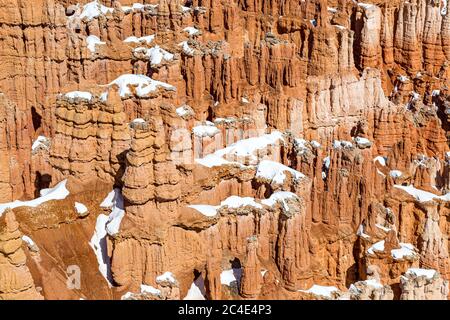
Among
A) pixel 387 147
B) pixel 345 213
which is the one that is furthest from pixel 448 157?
pixel 345 213

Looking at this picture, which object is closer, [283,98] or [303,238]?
[303,238]

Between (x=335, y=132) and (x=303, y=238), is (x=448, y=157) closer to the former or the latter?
(x=335, y=132)

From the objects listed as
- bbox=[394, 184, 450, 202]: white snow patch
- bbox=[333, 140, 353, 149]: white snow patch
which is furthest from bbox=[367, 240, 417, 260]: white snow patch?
bbox=[333, 140, 353, 149]: white snow patch

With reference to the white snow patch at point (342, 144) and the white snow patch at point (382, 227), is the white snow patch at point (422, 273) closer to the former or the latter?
the white snow patch at point (382, 227)

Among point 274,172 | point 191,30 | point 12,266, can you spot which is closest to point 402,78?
point 191,30

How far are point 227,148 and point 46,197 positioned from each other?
9.79 m

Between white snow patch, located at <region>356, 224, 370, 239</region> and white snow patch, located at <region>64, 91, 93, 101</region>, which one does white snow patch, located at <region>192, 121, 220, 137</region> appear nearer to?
white snow patch, located at <region>64, 91, 93, 101</region>

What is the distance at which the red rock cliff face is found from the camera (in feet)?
123

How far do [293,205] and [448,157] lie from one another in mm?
13110

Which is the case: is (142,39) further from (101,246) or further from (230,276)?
(230,276)

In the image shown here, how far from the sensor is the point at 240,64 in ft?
168

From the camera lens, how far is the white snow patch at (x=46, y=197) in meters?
38.1

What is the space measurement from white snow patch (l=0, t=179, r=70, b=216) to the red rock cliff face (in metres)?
0.09

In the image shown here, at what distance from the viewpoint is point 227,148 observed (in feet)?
147
